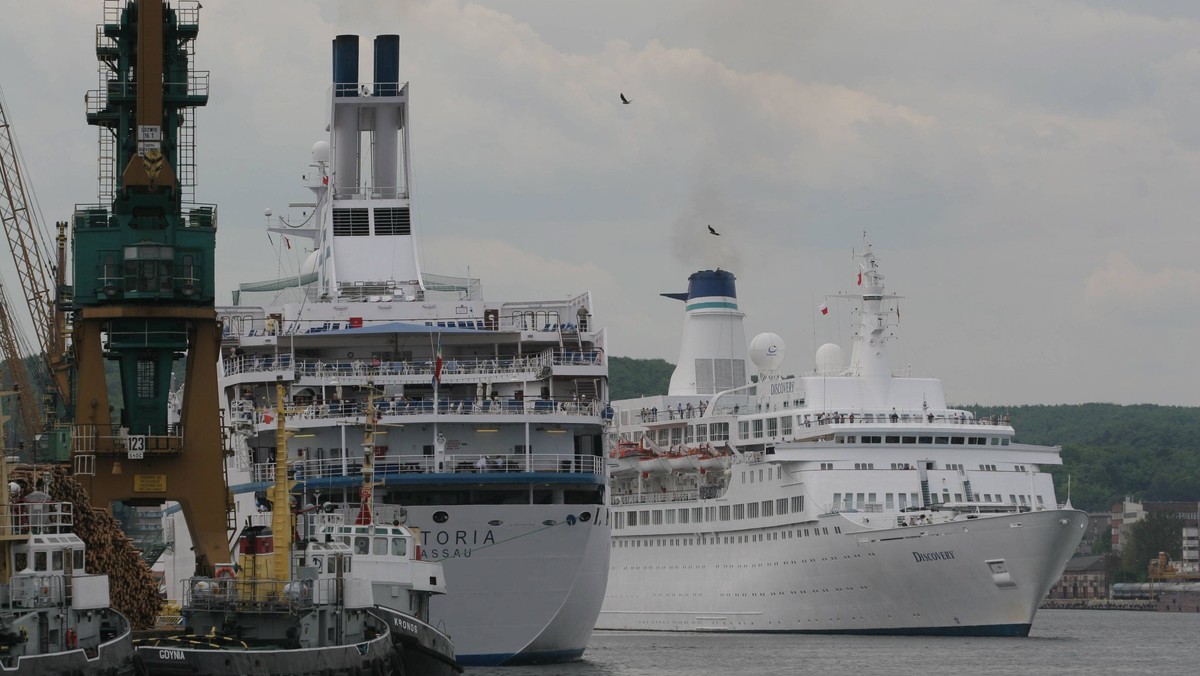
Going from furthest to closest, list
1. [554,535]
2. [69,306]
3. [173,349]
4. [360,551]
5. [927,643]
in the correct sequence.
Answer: [927,643]
[69,306]
[554,535]
[173,349]
[360,551]

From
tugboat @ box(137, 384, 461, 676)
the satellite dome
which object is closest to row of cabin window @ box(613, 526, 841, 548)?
the satellite dome

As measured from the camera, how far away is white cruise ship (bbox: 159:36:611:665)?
200ft

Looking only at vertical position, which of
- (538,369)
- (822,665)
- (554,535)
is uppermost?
(538,369)

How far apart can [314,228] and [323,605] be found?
40696 mm

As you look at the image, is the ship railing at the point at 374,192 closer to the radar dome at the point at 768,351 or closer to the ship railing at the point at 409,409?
the ship railing at the point at 409,409

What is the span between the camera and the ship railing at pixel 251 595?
45.3 m

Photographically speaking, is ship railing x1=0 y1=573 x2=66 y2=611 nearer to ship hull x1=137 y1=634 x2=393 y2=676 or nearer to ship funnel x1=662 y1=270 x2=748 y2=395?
ship hull x1=137 y1=634 x2=393 y2=676

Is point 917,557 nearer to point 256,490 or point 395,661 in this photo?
point 256,490

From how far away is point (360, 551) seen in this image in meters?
52.7

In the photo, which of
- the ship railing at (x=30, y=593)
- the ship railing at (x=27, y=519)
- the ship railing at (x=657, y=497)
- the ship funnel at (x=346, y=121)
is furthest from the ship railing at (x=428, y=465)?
the ship railing at (x=657, y=497)

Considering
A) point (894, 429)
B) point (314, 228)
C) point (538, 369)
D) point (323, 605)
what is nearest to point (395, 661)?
point (323, 605)

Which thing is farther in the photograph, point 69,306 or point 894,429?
point 894,429

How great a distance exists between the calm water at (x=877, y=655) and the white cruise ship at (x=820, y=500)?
2078 mm

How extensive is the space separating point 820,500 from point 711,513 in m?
10.5
